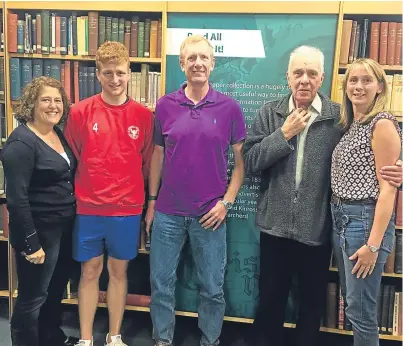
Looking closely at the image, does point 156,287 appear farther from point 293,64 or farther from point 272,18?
point 272,18

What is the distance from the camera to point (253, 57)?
7.50 ft

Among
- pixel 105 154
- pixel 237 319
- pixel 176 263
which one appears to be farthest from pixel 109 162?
pixel 237 319

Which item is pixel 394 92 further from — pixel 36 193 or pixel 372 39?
pixel 36 193

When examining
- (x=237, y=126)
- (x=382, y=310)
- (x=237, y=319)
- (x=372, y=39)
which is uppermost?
(x=372, y=39)

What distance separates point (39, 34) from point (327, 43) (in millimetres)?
1661

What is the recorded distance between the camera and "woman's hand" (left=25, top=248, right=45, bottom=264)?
1.90m

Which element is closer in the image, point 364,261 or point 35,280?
point 364,261

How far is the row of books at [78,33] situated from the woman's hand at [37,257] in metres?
1.19

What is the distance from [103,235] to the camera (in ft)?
6.90

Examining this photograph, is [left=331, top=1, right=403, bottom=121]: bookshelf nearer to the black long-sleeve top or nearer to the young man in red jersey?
the young man in red jersey

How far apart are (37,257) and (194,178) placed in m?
0.83

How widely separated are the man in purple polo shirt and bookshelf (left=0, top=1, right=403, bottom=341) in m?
0.37

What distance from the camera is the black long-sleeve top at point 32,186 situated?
183 centimetres

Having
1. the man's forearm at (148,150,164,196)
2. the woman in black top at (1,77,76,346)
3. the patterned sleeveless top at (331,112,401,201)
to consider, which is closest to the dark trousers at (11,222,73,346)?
the woman in black top at (1,77,76,346)
